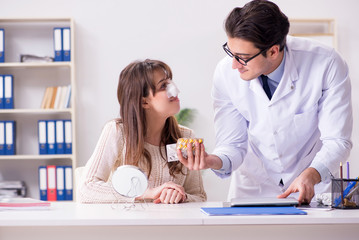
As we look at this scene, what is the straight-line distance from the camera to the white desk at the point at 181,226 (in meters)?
1.42

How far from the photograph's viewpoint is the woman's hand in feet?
6.19

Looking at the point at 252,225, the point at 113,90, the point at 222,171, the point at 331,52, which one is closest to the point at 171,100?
the point at 222,171

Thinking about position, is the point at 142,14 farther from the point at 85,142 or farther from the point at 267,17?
the point at 267,17

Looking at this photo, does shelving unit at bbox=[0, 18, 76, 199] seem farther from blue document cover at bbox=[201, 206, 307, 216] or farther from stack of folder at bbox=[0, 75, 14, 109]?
blue document cover at bbox=[201, 206, 307, 216]

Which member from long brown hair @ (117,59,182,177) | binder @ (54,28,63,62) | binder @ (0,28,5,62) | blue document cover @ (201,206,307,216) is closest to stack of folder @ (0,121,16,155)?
binder @ (0,28,5,62)

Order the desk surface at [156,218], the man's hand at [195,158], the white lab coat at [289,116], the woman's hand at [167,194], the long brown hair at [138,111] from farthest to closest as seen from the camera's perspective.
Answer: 1. the long brown hair at [138,111]
2. the white lab coat at [289,116]
3. the woman's hand at [167,194]
4. the man's hand at [195,158]
5. the desk surface at [156,218]

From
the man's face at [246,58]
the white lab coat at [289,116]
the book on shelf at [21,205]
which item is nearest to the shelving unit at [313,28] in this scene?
the white lab coat at [289,116]

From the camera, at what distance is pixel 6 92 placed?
419 centimetres

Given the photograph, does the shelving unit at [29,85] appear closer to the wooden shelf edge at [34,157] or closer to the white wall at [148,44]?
the white wall at [148,44]

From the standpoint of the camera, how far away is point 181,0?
448 cm

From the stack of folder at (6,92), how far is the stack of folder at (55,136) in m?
0.31

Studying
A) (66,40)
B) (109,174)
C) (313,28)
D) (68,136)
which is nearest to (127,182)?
(109,174)

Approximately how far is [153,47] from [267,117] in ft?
8.20

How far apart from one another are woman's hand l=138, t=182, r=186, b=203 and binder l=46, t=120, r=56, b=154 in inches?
93.6
